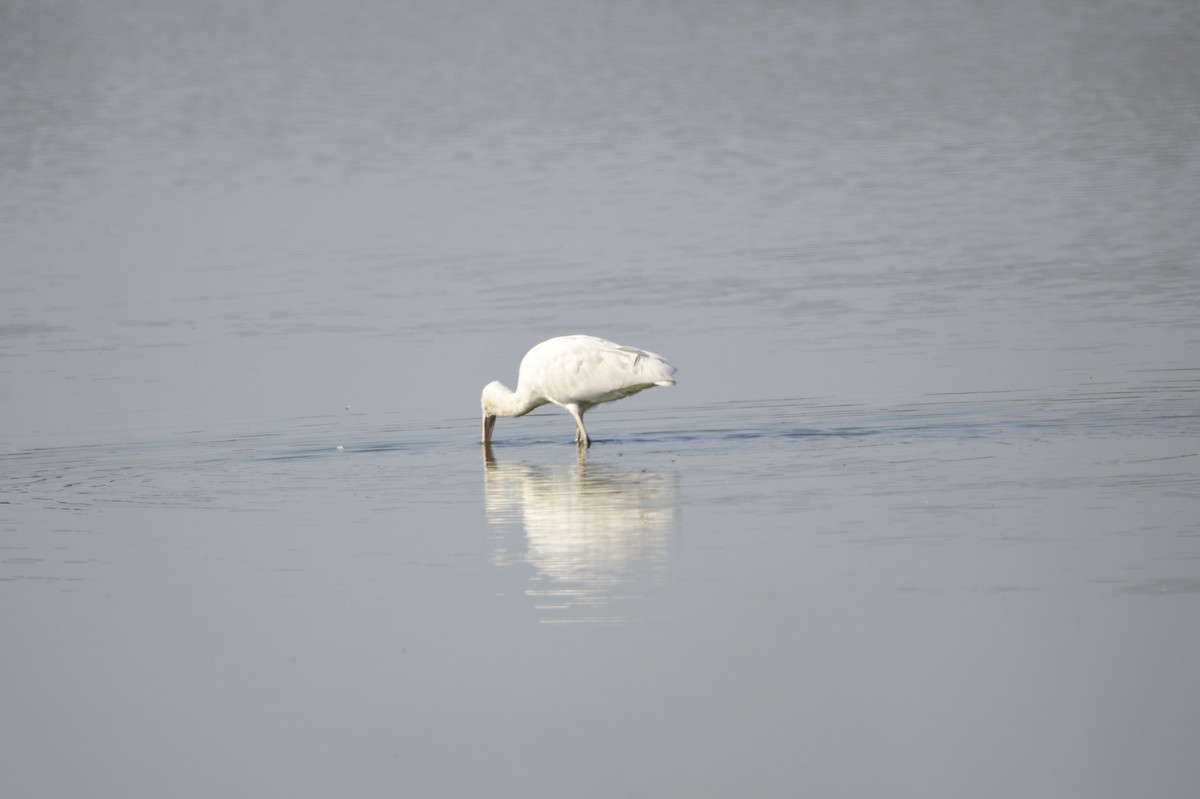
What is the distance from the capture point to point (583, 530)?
10.6m

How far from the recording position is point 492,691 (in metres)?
8.09

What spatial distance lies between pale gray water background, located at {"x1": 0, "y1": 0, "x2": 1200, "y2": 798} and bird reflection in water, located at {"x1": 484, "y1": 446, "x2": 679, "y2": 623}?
0.04 meters

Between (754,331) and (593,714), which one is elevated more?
(754,331)

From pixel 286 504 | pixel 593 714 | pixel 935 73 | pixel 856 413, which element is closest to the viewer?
pixel 593 714

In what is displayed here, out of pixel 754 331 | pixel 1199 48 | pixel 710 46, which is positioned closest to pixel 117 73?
pixel 710 46

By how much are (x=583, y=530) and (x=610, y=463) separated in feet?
6.59

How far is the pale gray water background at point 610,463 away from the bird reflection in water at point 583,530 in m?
0.04

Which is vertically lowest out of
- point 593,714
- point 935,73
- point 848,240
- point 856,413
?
point 593,714

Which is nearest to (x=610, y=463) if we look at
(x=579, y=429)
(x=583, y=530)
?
(x=579, y=429)

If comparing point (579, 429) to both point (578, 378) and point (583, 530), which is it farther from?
point (583, 530)

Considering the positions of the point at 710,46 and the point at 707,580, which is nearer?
the point at 707,580

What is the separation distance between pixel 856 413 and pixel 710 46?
106 feet

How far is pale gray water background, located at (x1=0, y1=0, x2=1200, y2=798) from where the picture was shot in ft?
25.4

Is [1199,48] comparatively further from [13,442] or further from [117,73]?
[13,442]
